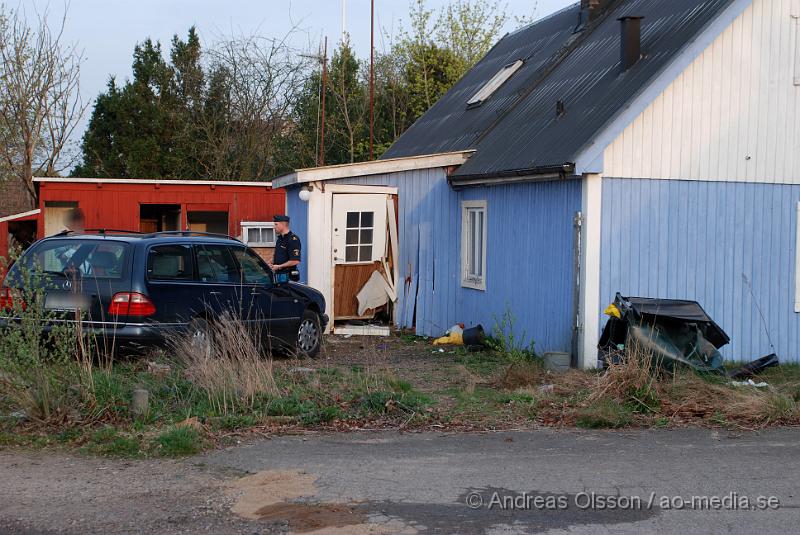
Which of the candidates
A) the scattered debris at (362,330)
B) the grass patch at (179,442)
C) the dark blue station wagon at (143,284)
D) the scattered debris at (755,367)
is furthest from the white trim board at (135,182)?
the grass patch at (179,442)

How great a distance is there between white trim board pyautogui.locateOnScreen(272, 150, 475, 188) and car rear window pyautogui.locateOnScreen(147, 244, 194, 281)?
4.66 meters

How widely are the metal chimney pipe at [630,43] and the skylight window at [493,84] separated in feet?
17.2

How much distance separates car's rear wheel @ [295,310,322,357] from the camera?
1241 centimetres

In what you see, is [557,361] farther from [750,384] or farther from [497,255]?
[497,255]

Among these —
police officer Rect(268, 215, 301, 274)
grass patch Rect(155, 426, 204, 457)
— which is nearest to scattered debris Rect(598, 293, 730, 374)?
grass patch Rect(155, 426, 204, 457)

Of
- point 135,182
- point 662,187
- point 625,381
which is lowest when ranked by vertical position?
point 625,381

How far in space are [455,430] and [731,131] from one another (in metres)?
6.09

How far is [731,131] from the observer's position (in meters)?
11.9

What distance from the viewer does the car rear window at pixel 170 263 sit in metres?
10.3

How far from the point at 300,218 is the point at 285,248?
3177 millimetres

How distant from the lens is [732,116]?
38.9ft

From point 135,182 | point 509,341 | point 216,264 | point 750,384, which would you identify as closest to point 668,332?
point 750,384

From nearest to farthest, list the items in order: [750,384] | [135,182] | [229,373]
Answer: [229,373], [750,384], [135,182]

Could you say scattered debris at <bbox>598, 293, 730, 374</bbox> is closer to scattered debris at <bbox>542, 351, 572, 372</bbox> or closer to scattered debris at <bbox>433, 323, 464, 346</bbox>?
scattered debris at <bbox>542, 351, 572, 372</bbox>
